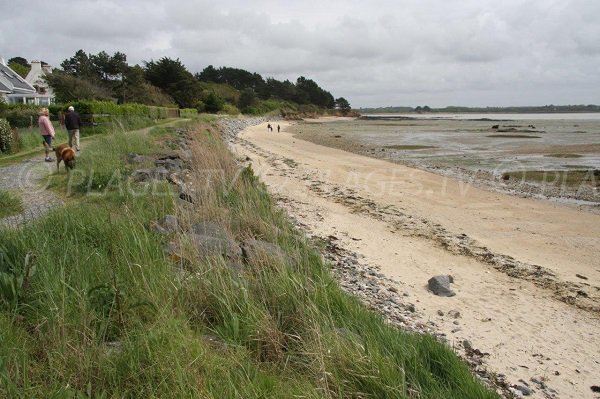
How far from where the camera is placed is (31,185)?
9789 mm

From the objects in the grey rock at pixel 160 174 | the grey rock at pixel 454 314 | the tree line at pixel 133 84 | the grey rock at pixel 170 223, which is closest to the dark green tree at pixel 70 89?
the tree line at pixel 133 84

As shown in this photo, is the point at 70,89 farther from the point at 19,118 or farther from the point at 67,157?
the point at 67,157

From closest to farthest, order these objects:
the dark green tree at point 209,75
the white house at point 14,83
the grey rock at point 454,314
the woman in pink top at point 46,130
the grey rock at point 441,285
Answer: the grey rock at point 454,314
the grey rock at point 441,285
the woman in pink top at point 46,130
the white house at point 14,83
the dark green tree at point 209,75

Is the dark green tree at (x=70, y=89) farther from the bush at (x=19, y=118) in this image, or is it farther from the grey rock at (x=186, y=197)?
the grey rock at (x=186, y=197)

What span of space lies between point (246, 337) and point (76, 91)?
43462 millimetres

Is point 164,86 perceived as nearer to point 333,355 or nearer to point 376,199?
point 376,199

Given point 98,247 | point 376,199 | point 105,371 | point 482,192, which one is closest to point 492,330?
point 105,371

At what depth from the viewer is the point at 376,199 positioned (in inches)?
525

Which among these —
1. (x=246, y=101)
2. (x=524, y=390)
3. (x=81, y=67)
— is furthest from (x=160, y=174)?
(x=246, y=101)

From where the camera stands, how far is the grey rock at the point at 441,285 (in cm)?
623

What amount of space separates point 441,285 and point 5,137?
14840mm

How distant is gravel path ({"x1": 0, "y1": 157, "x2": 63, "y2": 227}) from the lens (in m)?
7.08

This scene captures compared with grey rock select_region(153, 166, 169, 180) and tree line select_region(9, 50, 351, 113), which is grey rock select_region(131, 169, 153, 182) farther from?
tree line select_region(9, 50, 351, 113)

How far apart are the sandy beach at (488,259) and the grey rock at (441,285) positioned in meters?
0.13
